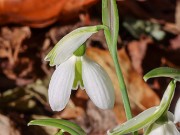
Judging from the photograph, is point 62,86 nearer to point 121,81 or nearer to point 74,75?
point 74,75

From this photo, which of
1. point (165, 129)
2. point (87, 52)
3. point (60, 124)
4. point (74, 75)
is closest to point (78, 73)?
point (74, 75)

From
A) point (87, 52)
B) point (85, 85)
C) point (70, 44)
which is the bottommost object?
point (87, 52)

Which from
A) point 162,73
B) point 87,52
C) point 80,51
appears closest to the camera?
point 162,73

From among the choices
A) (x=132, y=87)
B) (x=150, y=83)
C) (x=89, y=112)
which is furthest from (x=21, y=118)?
(x=150, y=83)

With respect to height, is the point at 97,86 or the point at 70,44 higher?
the point at 70,44

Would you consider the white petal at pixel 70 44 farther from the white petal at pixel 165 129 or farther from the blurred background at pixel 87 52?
the blurred background at pixel 87 52

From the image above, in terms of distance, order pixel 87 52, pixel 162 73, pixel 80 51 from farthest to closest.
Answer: pixel 87 52 → pixel 80 51 → pixel 162 73

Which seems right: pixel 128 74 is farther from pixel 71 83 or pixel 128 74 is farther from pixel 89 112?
pixel 71 83

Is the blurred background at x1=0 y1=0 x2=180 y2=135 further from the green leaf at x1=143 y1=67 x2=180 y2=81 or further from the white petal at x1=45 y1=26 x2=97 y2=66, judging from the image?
the green leaf at x1=143 y1=67 x2=180 y2=81
